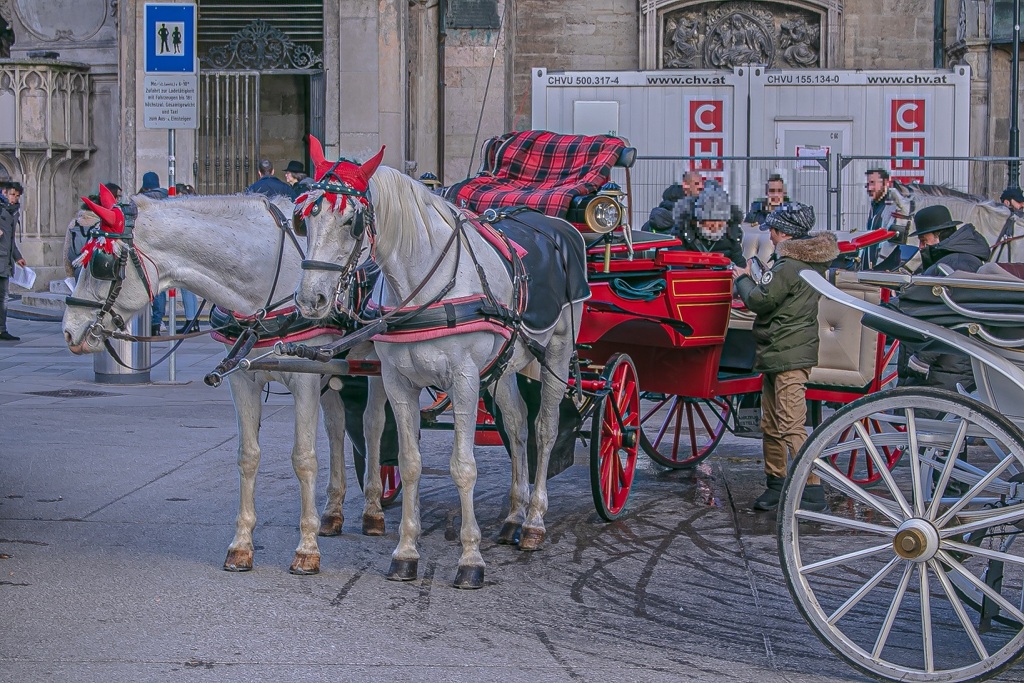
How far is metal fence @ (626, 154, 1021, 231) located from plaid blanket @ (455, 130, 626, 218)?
817 cm

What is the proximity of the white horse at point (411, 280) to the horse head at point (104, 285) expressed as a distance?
0.92 meters

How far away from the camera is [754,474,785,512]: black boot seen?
25.9ft

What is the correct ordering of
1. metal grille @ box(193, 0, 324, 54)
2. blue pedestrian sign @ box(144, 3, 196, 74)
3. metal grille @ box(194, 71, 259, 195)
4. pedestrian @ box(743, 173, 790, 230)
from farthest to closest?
metal grille @ box(194, 71, 259, 195) < metal grille @ box(193, 0, 324, 54) < pedestrian @ box(743, 173, 790, 230) < blue pedestrian sign @ box(144, 3, 196, 74)

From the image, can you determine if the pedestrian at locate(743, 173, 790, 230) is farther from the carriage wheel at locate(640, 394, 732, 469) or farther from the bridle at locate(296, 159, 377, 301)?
the bridle at locate(296, 159, 377, 301)

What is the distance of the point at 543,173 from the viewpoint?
8.25m

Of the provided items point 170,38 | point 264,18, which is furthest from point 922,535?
point 264,18

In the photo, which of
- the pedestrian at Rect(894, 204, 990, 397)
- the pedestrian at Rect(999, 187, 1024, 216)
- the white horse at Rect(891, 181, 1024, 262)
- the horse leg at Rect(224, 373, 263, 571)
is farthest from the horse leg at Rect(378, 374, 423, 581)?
the pedestrian at Rect(999, 187, 1024, 216)

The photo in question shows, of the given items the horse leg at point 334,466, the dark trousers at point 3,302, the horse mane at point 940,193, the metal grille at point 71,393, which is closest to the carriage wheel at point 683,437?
the horse leg at point 334,466

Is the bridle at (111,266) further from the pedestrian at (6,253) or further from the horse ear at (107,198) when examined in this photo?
the pedestrian at (6,253)

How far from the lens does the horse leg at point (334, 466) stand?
725 centimetres

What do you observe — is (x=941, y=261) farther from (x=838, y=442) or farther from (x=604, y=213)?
(x=838, y=442)

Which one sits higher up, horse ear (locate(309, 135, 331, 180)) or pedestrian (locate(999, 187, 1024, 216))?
pedestrian (locate(999, 187, 1024, 216))

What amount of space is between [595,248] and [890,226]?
5.24 m

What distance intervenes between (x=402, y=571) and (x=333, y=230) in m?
1.69
